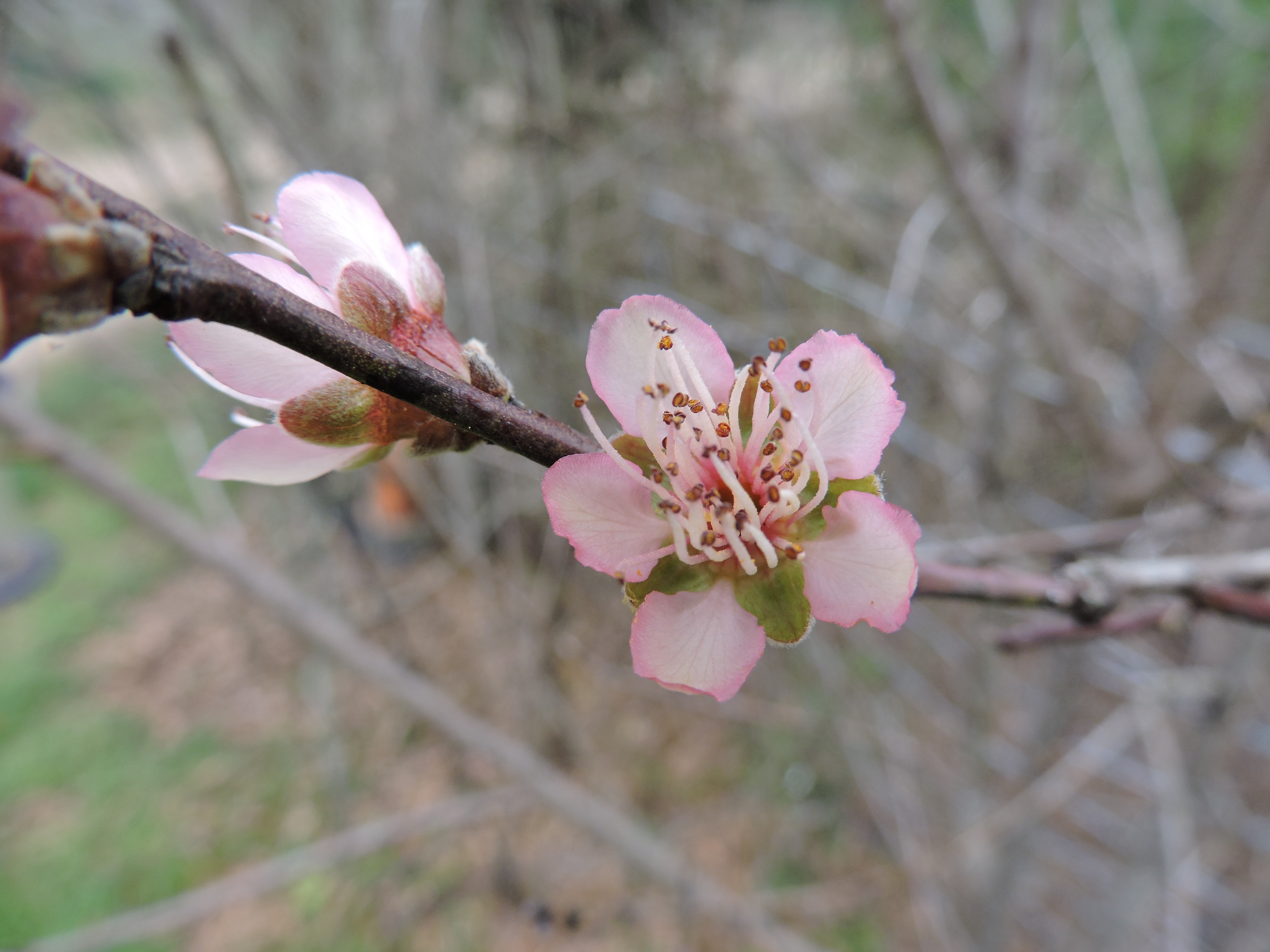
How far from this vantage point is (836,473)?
0.45 meters

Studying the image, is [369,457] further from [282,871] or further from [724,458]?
[282,871]

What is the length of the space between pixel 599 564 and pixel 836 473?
0.50ft

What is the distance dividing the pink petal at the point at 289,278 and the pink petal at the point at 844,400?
269mm

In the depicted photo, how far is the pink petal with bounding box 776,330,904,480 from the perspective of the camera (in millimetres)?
435

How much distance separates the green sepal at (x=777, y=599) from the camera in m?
0.42

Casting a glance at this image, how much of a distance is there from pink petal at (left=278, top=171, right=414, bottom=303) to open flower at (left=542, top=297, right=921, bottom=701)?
132 millimetres

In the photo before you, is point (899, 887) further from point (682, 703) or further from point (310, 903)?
point (310, 903)

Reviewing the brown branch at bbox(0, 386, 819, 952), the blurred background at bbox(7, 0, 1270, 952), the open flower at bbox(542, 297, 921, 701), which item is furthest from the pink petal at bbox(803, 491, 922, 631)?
the brown branch at bbox(0, 386, 819, 952)

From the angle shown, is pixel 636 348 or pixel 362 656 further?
pixel 362 656

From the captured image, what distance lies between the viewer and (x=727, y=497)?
478 mm

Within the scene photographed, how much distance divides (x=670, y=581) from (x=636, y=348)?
0.48ft

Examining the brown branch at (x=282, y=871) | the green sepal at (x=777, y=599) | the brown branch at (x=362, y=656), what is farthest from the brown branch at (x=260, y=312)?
the brown branch at (x=282, y=871)

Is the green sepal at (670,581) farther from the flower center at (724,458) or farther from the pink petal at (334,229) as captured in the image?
the pink petal at (334,229)

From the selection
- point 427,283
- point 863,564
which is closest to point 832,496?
point 863,564
